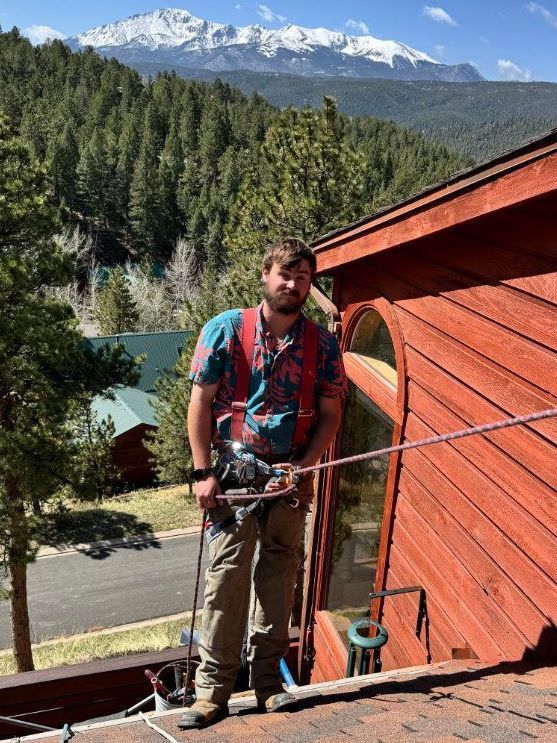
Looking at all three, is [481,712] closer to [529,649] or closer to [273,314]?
[529,649]

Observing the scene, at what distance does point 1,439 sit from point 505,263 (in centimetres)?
871

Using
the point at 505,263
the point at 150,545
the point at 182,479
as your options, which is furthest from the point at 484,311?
the point at 182,479

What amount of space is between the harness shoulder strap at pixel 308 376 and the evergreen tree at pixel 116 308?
1764 inches

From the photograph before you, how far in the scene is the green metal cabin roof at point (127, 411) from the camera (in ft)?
92.3

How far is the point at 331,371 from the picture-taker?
2928 millimetres

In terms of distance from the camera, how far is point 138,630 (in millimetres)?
14414

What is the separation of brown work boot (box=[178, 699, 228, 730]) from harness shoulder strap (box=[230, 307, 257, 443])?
1.22 m

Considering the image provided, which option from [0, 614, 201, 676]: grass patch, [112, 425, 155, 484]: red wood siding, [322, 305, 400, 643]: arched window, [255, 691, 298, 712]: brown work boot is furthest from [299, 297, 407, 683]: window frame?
[112, 425, 155, 484]: red wood siding

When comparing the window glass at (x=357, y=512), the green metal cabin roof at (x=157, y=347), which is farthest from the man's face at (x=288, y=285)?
the green metal cabin roof at (x=157, y=347)

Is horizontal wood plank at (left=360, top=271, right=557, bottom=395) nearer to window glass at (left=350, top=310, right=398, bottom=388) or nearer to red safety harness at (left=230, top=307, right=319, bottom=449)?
window glass at (left=350, top=310, right=398, bottom=388)

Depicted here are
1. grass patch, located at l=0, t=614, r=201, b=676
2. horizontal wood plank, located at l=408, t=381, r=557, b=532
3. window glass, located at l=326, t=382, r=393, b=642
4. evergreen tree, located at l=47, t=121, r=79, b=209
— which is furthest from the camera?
evergreen tree, located at l=47, t=121, r=79, b=209

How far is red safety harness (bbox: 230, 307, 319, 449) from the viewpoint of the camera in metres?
2.78

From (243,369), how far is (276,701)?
4.96 feet

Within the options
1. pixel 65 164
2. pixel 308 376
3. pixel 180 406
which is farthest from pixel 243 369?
pixel 65 164
